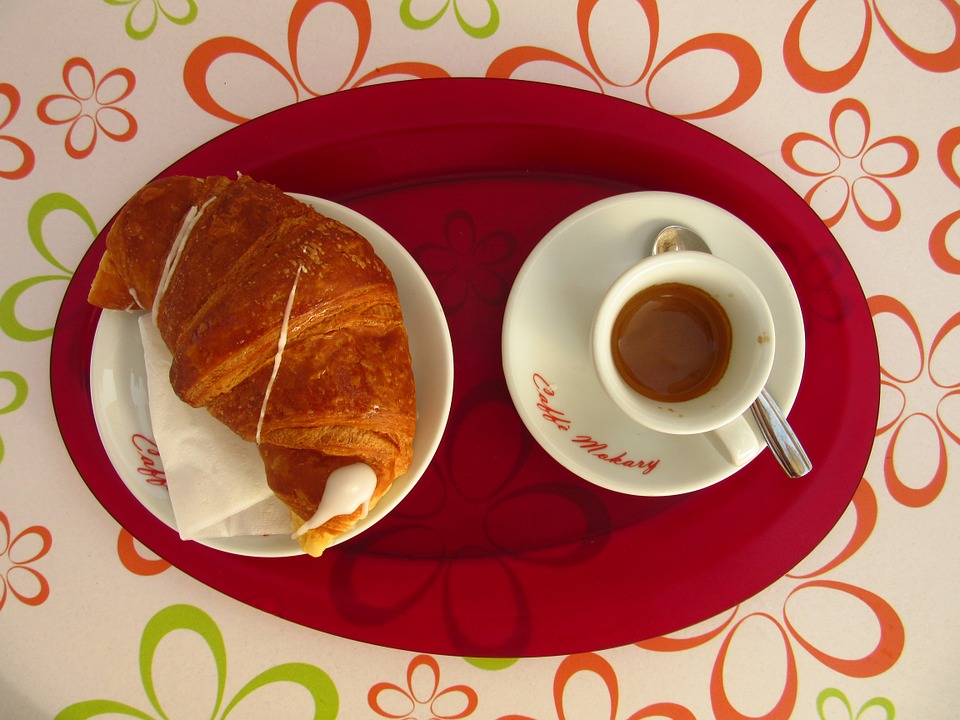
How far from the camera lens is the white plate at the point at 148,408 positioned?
910 millimetres

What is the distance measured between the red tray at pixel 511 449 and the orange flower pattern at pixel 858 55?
0.81ft

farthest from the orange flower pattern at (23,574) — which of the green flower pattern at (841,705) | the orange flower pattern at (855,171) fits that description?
the orange flower pattern at (855,171)

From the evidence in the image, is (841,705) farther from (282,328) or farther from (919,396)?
(282,328)

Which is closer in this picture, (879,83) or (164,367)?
(164,367)

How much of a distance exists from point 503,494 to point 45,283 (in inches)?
34.8

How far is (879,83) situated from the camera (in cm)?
109

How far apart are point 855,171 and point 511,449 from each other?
2.61 ft

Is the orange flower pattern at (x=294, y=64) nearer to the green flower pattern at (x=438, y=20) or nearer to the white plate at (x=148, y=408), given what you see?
the green flower pattern at (x=438, y=20)

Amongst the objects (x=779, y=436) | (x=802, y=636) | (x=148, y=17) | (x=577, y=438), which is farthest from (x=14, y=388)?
(x=802, y=636)

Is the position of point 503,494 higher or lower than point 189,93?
lower

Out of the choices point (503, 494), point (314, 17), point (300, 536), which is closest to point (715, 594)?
point (503, 494)

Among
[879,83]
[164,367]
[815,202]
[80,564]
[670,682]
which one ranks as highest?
[879,83]

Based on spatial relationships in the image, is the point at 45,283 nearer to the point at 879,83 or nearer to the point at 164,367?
the point at 164,367

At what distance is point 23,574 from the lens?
3.43 feet
